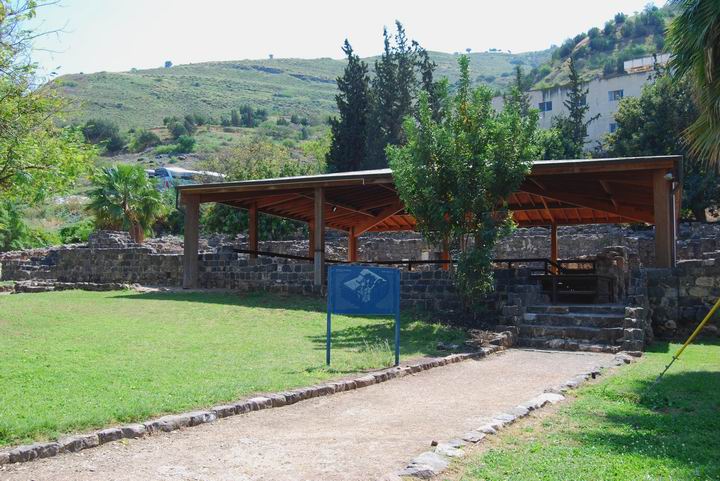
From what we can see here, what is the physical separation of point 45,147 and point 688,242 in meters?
20.1

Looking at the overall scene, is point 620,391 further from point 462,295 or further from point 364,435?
point 462,295

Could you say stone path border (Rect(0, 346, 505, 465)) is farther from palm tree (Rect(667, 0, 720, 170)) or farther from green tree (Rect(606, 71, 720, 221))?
green tree (Rect(606, 71, 720, 221))

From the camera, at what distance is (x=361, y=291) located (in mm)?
10008

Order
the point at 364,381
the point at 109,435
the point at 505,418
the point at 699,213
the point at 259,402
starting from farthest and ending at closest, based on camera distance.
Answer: the point at 699,213
the point at 364,381
the point at 259,402
the point at 505,418
the point at 109,435

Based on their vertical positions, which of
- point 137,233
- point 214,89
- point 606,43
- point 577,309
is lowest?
point 577,309

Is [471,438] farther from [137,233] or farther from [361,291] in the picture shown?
[137,233]

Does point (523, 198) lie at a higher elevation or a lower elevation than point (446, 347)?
higher

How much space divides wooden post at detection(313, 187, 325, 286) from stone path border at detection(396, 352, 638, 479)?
1010 centimetres

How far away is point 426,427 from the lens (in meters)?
6.78

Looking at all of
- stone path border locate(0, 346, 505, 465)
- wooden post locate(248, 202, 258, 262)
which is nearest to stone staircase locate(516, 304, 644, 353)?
stone path border locate(0, 346, 505, 465)

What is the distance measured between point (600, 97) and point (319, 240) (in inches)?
1892

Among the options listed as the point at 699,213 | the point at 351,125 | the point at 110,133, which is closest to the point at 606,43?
the point at 110,133

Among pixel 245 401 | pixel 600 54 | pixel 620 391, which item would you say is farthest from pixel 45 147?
pixel 600 54

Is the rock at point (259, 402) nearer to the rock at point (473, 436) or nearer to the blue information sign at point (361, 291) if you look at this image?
the rock at point (473, 436)
